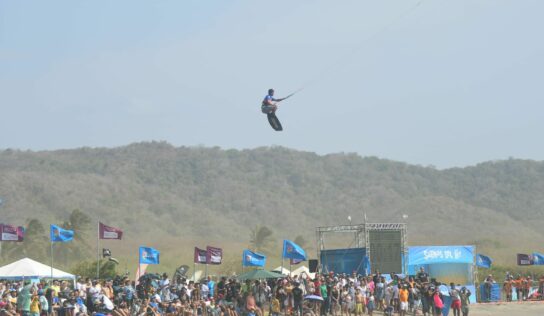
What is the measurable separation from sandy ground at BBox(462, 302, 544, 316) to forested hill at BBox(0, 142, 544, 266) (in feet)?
186

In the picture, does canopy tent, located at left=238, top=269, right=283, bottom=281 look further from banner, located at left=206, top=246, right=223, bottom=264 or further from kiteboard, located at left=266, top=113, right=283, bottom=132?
kiteboard, located at left=266, top=113, right=283, bottom=132

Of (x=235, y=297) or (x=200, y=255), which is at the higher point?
(x=200, y=255)

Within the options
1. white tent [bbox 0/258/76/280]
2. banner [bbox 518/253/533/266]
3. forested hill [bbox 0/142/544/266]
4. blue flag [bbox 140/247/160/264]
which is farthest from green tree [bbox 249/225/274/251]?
white tent [bbox 0/258/76/280]

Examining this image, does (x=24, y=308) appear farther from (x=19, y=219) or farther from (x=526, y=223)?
(x=526, y=223)

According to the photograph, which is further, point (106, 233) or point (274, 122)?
point (106, 233)

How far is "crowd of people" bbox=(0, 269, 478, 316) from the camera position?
2617 cm

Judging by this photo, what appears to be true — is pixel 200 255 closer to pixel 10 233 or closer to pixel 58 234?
pixel 58 234

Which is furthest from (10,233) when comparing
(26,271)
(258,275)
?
(258,275)

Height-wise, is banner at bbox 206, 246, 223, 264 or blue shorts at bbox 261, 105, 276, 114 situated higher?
blue shorts at bbox 261, 105, 276, 114

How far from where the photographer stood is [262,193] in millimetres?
155625

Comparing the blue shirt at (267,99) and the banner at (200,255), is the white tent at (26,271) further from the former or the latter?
the blue shirt at (267,99)

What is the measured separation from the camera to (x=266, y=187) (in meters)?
163

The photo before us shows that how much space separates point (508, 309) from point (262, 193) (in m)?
118

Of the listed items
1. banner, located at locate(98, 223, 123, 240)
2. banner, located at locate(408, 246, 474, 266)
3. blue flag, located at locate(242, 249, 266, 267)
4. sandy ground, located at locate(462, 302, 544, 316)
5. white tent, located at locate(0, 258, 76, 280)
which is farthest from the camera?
banner, located at locate(408, 246, 474, 266)
